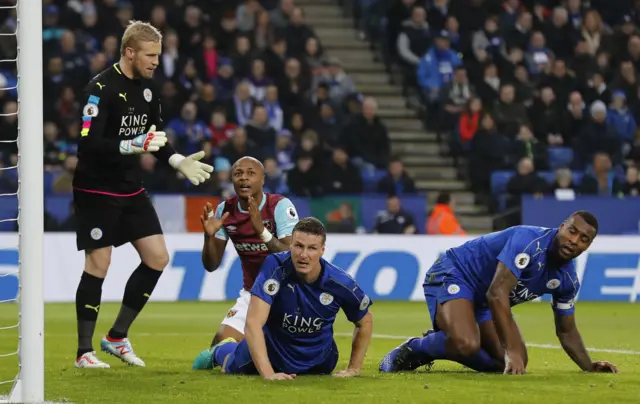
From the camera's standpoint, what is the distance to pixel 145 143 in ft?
25.1

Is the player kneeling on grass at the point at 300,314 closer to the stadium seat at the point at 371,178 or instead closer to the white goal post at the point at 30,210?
the white goal post at the point at 30,210

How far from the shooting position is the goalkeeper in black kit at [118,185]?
807 centimetres

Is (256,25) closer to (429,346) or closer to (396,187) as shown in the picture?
(396,187)

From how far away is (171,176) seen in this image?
17000mm

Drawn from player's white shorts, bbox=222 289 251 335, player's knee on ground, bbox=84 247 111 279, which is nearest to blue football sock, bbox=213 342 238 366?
player's white shorts, bbox=222 289 251 335

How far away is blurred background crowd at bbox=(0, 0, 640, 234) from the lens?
17609mm

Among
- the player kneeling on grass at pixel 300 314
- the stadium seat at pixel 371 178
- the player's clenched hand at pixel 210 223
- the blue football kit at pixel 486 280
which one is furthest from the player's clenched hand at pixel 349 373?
the stadium seat at pixel 371 178

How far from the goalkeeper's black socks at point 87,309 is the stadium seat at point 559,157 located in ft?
39.6

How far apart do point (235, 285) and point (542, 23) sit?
29.7 feet

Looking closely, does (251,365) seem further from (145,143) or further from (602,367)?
(602,367)

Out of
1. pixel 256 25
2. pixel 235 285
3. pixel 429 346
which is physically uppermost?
pixel 256 25

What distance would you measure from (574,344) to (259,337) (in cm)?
215

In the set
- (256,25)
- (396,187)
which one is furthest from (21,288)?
(256,25)

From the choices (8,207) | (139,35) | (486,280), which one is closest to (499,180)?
(8,207)
